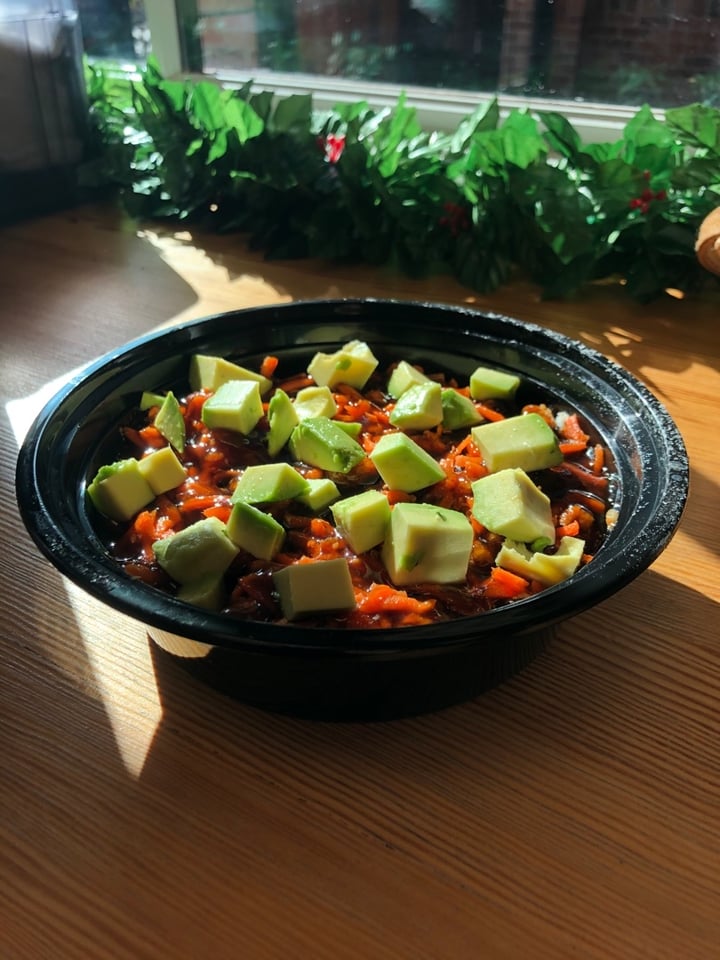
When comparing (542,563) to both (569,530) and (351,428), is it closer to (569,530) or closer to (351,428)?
(569,530)

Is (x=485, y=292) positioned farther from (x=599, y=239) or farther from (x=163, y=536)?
(x=163, y=536)

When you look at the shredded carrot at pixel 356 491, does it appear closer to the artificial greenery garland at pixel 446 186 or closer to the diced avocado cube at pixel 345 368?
the diced avocado cube at pixel 345 368

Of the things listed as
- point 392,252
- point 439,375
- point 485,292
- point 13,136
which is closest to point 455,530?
point 439,375


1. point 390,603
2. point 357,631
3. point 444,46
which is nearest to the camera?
point 357,631

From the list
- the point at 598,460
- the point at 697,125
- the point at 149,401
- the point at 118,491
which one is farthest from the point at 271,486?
the point at 697,125

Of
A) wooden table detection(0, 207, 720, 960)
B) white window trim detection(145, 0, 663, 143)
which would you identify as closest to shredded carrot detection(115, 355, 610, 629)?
wooden table detection(0, 207, 720, 960)

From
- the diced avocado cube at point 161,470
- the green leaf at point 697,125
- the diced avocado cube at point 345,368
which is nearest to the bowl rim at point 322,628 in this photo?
the diced avocado cube at point 161,470

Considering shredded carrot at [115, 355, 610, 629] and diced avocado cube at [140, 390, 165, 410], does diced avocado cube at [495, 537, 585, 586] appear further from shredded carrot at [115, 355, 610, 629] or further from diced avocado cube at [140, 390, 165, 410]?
diced avocado cube at [140, 390, 165, 410]
